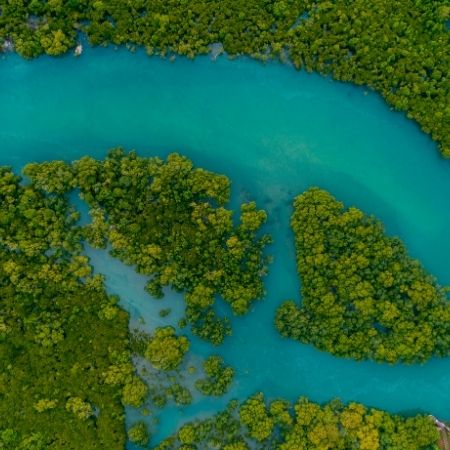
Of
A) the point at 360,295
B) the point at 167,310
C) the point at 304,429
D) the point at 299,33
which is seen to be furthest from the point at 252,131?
the point at 304,429

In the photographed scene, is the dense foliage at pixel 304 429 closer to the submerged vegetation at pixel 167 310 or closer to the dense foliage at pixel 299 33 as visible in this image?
the submerged vegetation at pixel 167 310

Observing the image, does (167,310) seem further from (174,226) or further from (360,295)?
(360,295)

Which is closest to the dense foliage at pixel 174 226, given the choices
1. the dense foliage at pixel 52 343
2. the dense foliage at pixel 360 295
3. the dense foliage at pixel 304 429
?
the dense foliage at pixel 52 343

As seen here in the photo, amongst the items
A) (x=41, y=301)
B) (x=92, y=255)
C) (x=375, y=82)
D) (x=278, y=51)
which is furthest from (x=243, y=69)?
(x=41, y=301)

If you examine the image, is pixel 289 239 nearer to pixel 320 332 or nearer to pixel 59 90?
pixel 320 332

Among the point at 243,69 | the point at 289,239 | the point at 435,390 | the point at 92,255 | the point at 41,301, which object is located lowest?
the point at 41,301

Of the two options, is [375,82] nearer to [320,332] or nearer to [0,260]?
[320,332]

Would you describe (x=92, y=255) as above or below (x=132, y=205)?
below
